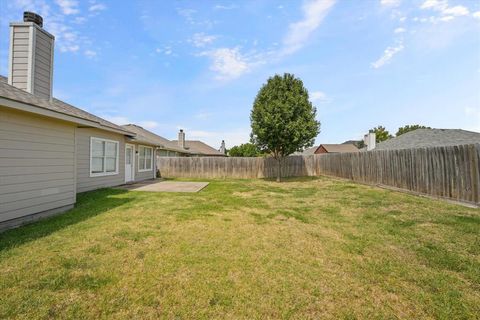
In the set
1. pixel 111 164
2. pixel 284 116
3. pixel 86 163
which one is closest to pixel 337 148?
pixel 284 116

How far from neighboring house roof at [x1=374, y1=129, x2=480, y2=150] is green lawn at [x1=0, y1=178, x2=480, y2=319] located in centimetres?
1122

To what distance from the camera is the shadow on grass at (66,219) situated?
13.3 ft

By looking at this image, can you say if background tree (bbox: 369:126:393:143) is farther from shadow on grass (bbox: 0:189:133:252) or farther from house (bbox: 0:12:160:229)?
house (bbox: 0:12:160:229)

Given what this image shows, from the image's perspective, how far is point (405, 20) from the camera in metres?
8.26

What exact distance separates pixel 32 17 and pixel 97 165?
543cm

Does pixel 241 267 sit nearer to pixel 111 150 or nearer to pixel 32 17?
pixel 32 17

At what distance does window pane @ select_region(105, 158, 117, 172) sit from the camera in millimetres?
10377

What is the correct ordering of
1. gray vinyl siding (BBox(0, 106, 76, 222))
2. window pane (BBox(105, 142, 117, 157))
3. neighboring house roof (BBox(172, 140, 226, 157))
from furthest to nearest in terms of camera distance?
neighboring house roof (BBox(172, 140, 226, 157))
window pane (BBox(105, 142, 117, 157))
gray vinyl siding (BBox(0, 106, 76, 222))

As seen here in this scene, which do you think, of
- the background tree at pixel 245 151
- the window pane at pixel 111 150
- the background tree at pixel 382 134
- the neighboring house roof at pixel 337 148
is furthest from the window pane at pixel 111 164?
the background tree at pixel 382 134

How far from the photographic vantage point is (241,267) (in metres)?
3.16

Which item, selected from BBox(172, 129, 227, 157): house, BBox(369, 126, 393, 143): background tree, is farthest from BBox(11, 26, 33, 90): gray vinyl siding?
BBox(369, 126, 393, 143): background tree

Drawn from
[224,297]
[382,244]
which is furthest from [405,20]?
[224,297]

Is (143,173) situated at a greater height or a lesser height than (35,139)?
lesser

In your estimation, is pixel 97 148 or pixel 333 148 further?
pixel 333 148
